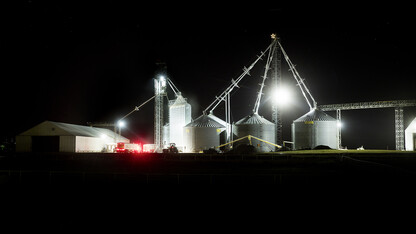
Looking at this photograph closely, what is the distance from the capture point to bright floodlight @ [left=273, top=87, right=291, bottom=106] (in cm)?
5759

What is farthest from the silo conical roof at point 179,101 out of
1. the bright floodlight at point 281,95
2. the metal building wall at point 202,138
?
the bright floodlight at point 281,95

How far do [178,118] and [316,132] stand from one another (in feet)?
88.7

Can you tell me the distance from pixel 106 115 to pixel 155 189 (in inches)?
2864

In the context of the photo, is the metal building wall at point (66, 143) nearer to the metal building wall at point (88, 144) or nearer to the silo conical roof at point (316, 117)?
the metal building wall at point (88, 144)

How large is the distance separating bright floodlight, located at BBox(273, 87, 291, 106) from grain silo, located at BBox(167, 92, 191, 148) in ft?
59.8

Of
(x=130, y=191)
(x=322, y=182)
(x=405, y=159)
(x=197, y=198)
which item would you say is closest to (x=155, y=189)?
(x=130, y=191)

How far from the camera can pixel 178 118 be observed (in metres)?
66.9

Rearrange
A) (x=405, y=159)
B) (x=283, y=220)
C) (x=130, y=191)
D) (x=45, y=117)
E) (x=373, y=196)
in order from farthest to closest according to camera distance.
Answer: (x=45, y=117) → (x=405, y=159) → (x=130, y=191) → (x=373, y=196) → (x=283, y=220)

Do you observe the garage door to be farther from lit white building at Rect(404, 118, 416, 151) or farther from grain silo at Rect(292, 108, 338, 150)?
lit white building at Rect(404, 118, 416, 151)

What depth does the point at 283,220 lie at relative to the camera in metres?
12.6

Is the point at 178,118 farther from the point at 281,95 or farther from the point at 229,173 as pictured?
the point at 229,173

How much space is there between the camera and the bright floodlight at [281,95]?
57.6 m

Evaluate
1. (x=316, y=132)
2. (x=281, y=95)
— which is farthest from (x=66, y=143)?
(x=316, y=132)

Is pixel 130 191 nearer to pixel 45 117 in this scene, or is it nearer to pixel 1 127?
pixel 45 117
